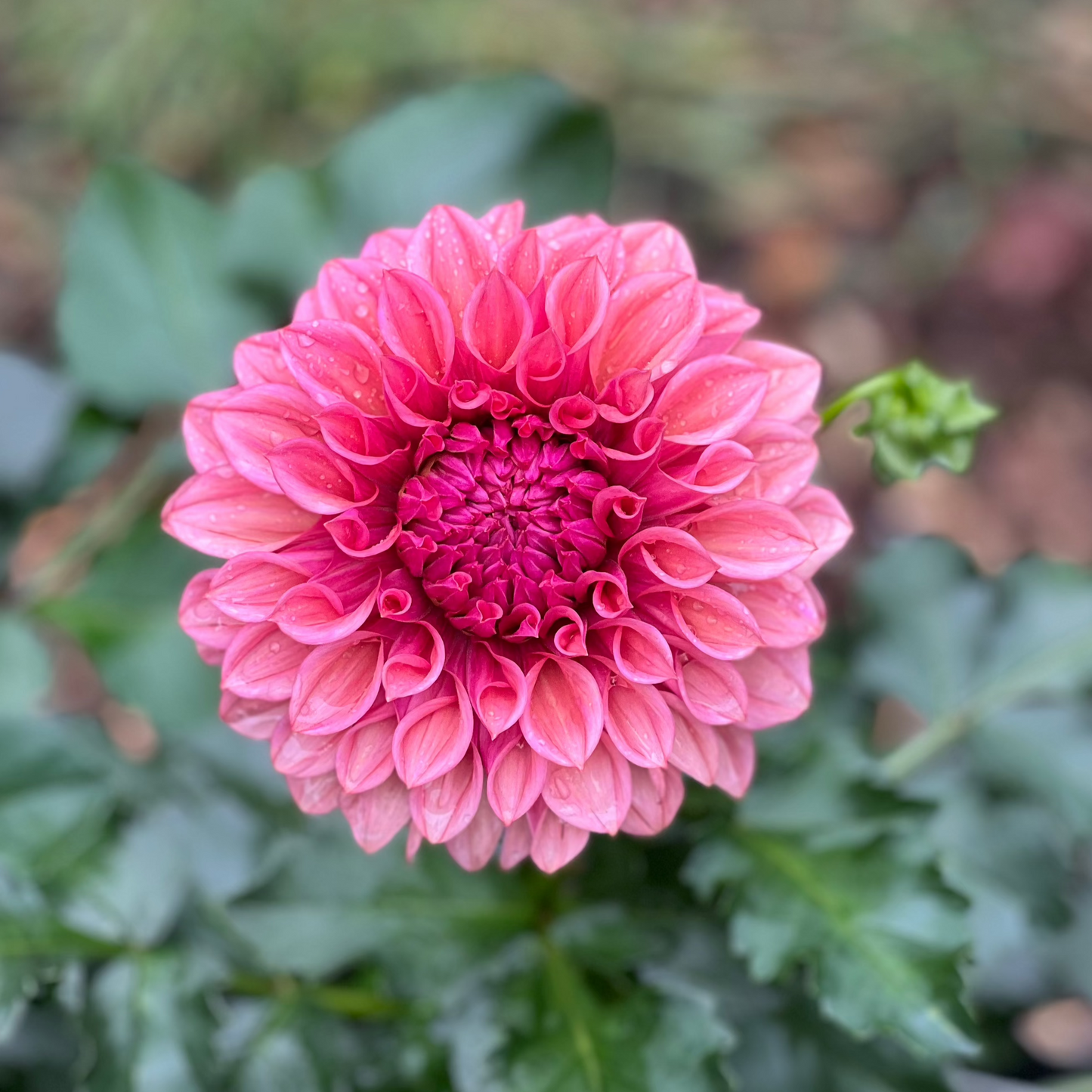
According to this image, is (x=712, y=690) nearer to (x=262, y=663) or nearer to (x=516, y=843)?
(x=516, y=843)

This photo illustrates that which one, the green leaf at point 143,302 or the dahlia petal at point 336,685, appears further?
the green leaf at point 143,302

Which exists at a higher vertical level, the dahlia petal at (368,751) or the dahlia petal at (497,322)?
the dahlia petal at (497,322)

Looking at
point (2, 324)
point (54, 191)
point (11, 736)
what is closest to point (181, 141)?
point (54, 191)

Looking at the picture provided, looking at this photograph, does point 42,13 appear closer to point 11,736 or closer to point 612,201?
point 612,201

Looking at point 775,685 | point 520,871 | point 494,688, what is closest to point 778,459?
point 775,685

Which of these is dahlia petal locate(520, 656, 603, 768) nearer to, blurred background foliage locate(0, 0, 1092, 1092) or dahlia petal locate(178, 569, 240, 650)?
dahlia petal locate(178, 569, 240, 650)

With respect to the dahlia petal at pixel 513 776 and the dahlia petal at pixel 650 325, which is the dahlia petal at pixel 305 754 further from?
the dahlia petal at pixel 650 325

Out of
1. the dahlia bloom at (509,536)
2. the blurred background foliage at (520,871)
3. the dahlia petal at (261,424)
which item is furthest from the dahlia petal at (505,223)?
the blurred background foliage at (520,871)
